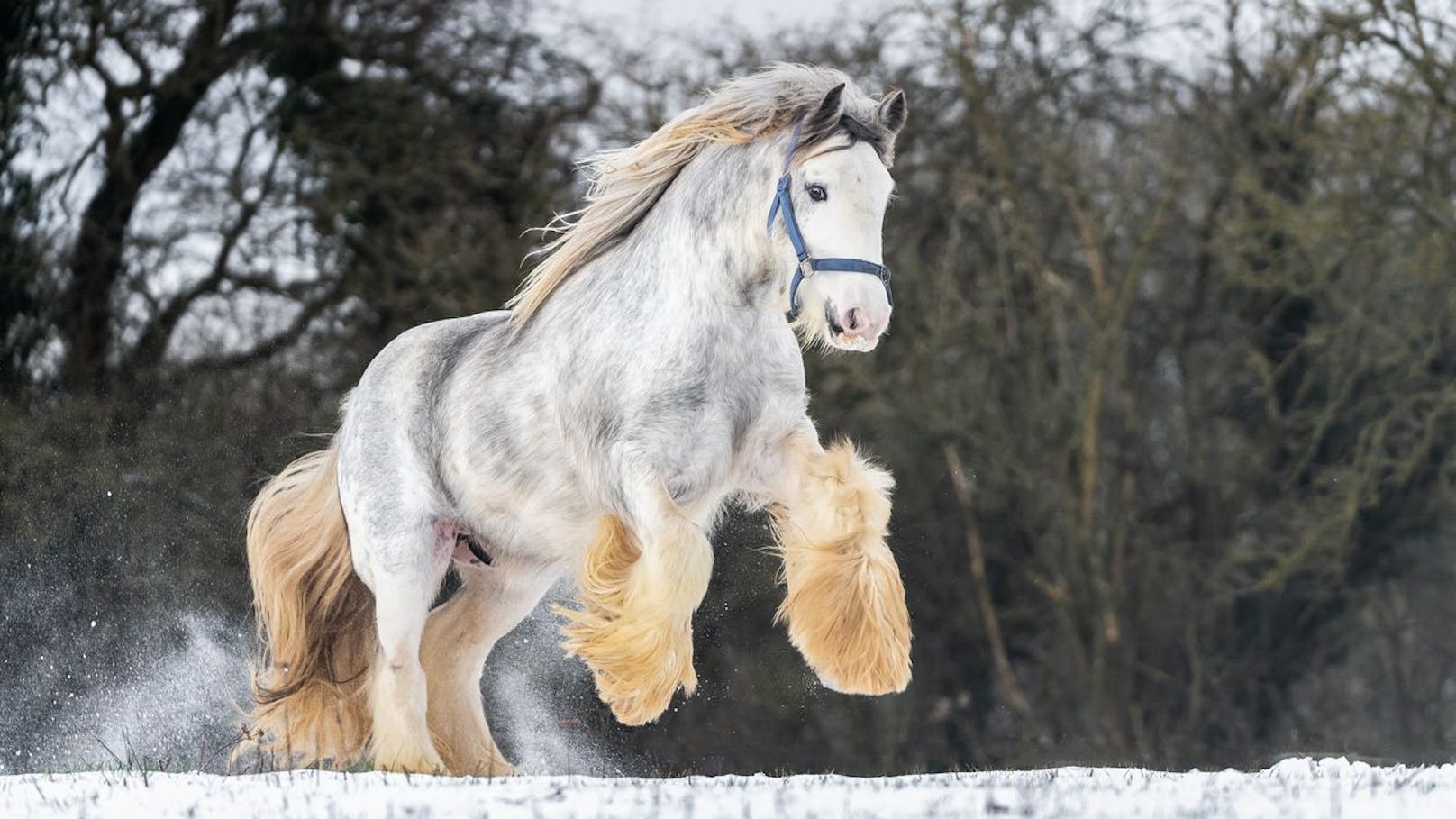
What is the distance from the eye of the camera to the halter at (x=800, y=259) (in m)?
5.18

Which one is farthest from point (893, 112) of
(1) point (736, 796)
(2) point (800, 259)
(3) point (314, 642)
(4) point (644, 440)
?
(3) point (314, 642)

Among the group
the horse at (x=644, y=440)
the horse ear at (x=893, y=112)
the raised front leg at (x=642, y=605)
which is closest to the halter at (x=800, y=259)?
the horse at (x=644, y=440)

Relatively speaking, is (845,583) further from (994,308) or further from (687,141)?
(994,308)

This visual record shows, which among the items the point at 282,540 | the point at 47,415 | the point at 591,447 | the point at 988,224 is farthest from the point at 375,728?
the point at 988,224

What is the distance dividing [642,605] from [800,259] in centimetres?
108

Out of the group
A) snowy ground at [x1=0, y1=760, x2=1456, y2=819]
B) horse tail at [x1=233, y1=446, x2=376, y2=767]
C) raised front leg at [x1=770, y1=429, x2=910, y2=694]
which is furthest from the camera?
horse tail at [x1=233, y1=446, x2=376, y2=767]

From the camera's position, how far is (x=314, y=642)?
22.1 ft

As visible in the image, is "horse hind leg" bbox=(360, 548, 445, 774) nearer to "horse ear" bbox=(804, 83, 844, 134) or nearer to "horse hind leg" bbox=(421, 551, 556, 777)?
"horse hind leg" bbox=(421, 551, 556, 777)

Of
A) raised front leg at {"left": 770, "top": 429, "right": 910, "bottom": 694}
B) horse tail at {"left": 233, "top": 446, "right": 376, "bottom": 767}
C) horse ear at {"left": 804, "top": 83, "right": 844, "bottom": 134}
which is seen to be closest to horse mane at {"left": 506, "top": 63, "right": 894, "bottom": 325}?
horse ear at {"left": 804, "top": 83, "right": 844, "bottom": 134}

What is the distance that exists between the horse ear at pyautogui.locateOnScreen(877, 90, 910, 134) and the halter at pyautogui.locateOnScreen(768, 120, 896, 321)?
248 mm

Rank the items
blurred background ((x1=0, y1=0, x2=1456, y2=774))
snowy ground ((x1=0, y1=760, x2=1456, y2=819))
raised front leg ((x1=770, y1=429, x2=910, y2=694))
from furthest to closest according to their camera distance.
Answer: blurred background ((x1=0, y1=0, x2=1456, y2=774)) → raised front leg ((x1=770, y1=429, x2=910, y2=694)) → snowy ground ((x1=0, y1=760, x2=1456, y2=819))

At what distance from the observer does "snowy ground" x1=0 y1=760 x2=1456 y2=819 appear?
14.8 feet

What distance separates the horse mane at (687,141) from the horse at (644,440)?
10 mm

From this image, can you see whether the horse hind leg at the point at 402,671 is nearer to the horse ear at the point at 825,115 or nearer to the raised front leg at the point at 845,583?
the raised front leg at the point at 845,583
